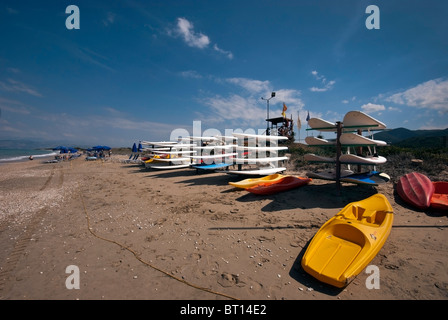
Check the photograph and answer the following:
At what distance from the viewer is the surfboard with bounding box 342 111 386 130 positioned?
6607 mm

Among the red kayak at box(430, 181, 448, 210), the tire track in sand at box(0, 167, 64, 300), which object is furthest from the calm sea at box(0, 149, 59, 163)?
the red kayak at box(430, 181, 448, 210)

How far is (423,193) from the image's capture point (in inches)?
233

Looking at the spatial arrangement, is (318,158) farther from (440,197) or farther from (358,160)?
(440,197)

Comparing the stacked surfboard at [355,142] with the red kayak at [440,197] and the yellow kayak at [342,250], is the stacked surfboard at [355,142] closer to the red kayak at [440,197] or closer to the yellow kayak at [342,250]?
the red kayak at [440,197]

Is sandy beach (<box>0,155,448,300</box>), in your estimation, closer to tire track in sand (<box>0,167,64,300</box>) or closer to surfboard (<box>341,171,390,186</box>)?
tire track in sand (<box>0,167,64,300</box>)

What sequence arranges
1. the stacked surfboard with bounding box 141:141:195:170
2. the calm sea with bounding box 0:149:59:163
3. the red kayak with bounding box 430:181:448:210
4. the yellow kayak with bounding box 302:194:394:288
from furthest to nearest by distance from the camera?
the calm sea with bounding box 0:149:59:163
the stacked surfboard with bounding box 141:141:195:170
the red kayak with bounding box 430:181:448:210
the yellow kayak with bounding box 302:194:394:288

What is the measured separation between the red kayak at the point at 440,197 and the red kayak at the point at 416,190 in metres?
0.14

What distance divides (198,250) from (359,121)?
294 inches

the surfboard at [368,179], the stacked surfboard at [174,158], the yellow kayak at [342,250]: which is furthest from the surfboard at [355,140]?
the stacked surfboard at [174,158]

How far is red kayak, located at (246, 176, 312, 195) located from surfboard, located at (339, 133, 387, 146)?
8.09ft

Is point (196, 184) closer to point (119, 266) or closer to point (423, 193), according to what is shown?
point (119, 266)
